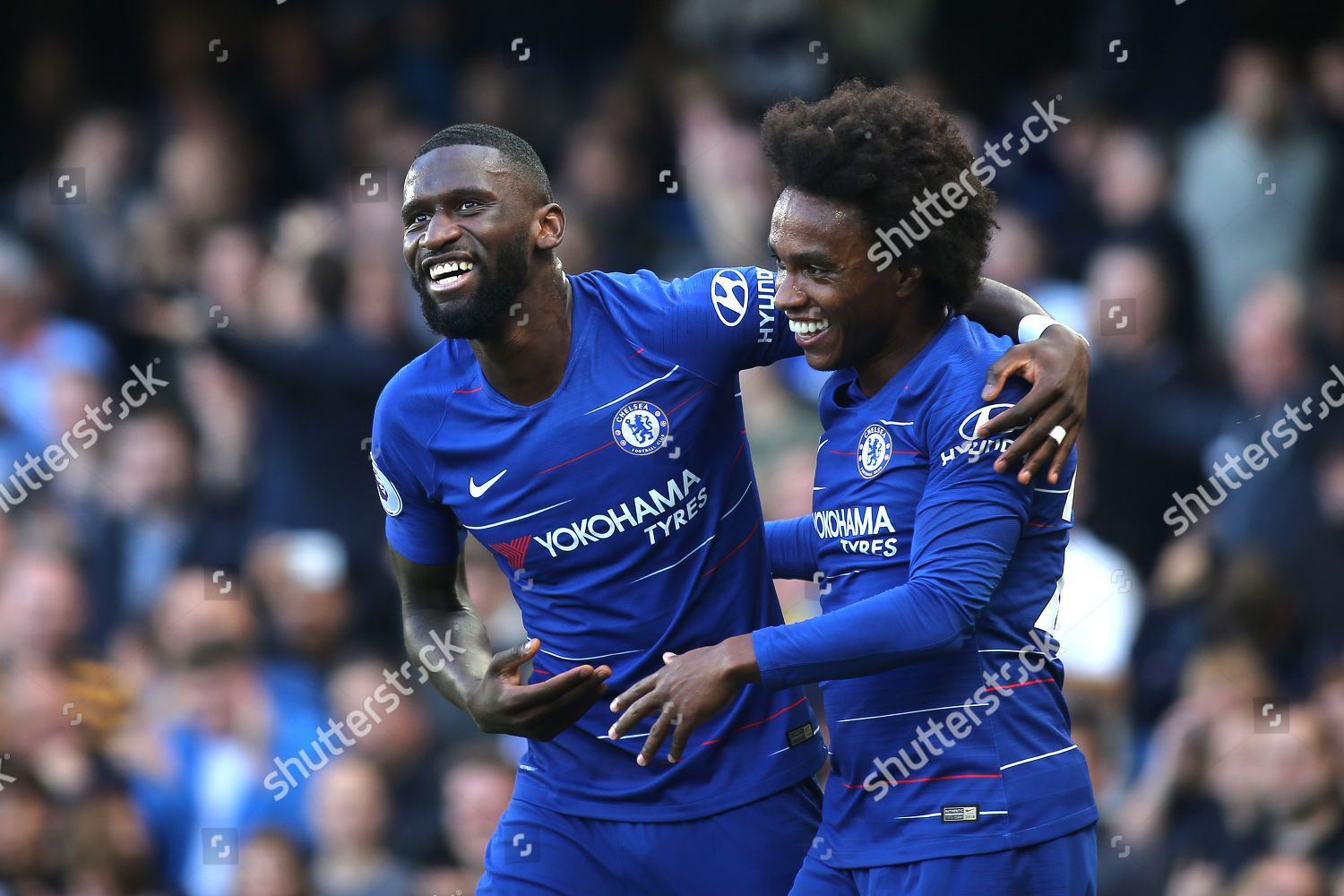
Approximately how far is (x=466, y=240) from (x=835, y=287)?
2.69 feet

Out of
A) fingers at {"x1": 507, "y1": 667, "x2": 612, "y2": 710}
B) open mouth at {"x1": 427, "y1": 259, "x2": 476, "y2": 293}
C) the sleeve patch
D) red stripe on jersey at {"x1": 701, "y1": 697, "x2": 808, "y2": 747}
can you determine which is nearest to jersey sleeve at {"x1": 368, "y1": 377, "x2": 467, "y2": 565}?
the sleeve patch

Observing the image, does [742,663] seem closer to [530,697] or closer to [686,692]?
[686,692]

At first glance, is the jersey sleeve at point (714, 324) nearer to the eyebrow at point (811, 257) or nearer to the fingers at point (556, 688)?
the eyebrow at point (811, 257)

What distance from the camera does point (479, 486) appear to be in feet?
11.1

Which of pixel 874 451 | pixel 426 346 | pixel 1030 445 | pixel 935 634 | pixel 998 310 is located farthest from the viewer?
pixel 426 346

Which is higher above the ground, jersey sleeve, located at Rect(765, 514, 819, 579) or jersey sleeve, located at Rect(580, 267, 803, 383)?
jersey sleeve, located at Rect(580, 267, 803, 383)

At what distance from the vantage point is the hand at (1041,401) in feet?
9.14

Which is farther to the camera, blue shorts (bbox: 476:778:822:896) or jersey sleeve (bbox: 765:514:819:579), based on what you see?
jersey sleeve (bbox: 765:514:819:579)

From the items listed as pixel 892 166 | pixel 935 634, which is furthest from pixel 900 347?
pixel 935 634

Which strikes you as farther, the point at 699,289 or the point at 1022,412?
the point at 699,289

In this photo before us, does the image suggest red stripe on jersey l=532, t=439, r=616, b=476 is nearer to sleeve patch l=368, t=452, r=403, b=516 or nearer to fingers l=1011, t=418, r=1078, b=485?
sleeve patch l=368, t=452, r=403, b=516

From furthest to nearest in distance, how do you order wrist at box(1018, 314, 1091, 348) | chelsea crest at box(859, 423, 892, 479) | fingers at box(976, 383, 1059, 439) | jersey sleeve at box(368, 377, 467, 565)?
jersey sleeve at box(368, 377, 467, 565)
wrist at box(1018, 314, 1091, 348)
chelsea crest at box(859, 423, 892, 479)
fingers at box(976, 383, 1059, 439)

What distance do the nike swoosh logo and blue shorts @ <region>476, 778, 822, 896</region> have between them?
2.41ft

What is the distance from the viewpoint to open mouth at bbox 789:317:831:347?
2.97 meters
